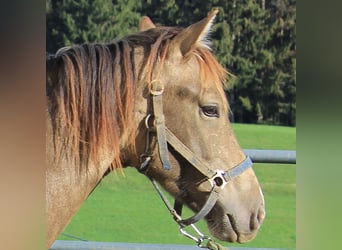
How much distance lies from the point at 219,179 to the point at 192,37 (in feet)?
1.29

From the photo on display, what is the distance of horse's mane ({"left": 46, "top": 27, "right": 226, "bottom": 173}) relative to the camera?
126 cm

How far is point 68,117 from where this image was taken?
126cm

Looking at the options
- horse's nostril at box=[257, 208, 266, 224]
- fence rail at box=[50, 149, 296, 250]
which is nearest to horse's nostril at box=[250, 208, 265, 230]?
horse's nostril at box=[257, 208, 266, 224]

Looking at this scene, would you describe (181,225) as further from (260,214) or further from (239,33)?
(239,33)

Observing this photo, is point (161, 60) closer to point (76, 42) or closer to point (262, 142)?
point (76, 42)

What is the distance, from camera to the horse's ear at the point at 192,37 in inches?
49.1

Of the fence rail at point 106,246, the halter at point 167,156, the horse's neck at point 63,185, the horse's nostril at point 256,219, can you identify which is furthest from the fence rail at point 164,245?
the horse's neck at point 63,185

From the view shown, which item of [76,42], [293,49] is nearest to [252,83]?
[293,49]

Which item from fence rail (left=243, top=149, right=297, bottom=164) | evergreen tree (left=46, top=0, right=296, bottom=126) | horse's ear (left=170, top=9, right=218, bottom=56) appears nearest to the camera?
horse's ear (left=170, top=9, right=218, bottom=56)

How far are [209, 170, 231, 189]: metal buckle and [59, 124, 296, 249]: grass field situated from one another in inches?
11.3

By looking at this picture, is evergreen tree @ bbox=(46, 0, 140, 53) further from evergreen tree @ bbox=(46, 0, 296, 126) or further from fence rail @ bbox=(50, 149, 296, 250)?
fence rail @ bbox=(50, 149, 296, 250)

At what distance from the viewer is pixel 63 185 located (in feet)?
4.26

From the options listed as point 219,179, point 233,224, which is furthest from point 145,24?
point 233,224

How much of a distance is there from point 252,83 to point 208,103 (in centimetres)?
40
